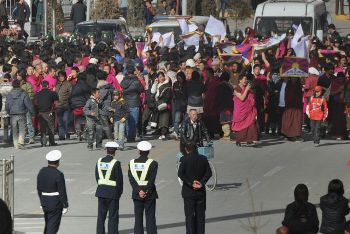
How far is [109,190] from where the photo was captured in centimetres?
1585

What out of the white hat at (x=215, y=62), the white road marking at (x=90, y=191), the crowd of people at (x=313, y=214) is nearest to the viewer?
the crowd of people at (x=313, y=214)

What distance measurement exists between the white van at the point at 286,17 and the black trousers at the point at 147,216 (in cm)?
2589

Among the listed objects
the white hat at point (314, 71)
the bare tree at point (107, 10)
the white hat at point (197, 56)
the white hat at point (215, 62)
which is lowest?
the white hat at point (314, 71)

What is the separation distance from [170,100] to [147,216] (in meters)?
11.5

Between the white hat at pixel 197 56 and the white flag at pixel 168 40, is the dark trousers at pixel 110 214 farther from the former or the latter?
the white flag at pixel 168 40

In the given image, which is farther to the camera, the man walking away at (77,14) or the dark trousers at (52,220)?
the man walking away at (77,14)

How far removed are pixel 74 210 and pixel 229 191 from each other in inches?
116

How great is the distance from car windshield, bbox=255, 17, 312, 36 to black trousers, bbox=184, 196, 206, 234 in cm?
2601

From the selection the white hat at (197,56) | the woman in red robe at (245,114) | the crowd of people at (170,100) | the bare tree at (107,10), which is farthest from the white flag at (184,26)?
the woman in red robe at (245,114)

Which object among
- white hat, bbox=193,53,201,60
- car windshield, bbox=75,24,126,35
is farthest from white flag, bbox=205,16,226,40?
car windshield, bbox=75,24,126,35

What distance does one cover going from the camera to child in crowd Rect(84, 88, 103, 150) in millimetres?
25016

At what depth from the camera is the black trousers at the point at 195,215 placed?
15.9 meters

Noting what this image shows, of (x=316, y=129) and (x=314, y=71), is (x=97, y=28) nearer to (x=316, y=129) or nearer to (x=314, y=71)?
(x=314, y=71)

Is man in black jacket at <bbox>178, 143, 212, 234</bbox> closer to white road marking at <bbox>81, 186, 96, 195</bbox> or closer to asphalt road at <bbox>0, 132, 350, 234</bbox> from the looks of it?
asphalt road at <bbox>0, 132, 350, 234</bbox>
